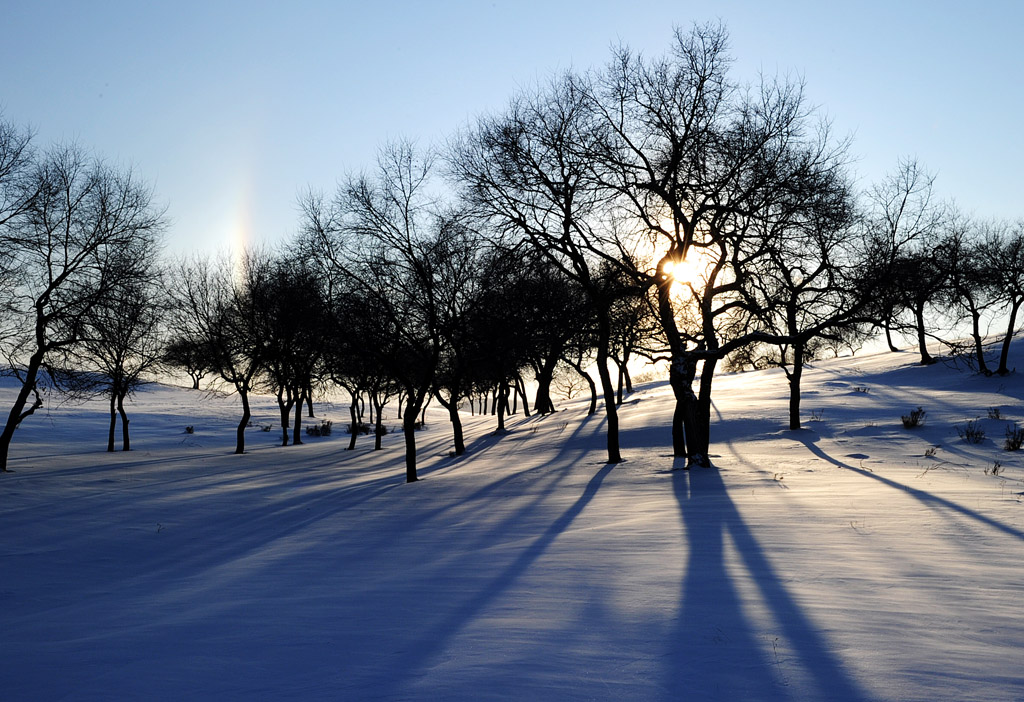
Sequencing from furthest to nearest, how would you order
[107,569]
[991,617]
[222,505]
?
1. [222,505]
2. [107,569]
3. [991,617]

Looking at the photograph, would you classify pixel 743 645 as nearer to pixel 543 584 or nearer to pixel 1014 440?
pixel 543 584

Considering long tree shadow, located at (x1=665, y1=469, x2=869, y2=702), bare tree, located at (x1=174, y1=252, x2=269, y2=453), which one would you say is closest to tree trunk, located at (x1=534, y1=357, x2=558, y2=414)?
bare tree, located at (x1=174, y1=252, x2=269, y2=453)

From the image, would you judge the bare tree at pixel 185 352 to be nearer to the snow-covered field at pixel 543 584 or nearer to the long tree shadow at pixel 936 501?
the snow-covered field at pixel 543 584

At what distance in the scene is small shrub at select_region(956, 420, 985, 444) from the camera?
18.5m

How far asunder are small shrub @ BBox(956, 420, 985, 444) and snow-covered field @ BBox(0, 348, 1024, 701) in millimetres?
443

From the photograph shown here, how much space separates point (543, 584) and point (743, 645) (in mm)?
2463

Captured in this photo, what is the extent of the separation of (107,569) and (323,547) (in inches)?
121

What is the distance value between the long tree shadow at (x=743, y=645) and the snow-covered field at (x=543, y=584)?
2cm

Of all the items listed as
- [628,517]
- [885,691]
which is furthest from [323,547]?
[885,691]

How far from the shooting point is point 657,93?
16750 millimetres

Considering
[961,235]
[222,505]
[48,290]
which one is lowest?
[222,505]

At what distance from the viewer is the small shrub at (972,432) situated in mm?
18516

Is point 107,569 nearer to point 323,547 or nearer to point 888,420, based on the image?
point 323,547

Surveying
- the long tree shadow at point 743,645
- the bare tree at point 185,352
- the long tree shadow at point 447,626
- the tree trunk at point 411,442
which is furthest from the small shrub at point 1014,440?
the bare tree at point 185,352
